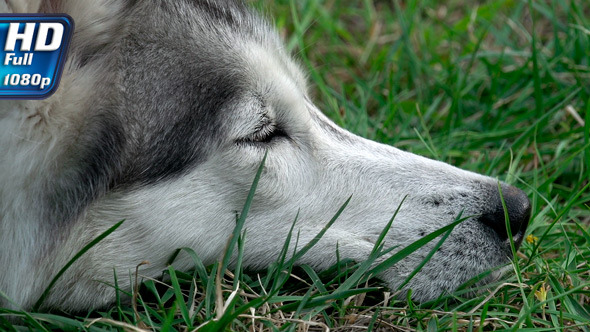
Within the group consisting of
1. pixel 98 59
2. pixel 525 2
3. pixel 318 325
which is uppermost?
pixel 525 2

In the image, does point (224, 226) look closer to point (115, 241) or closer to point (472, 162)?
point (115, 241)

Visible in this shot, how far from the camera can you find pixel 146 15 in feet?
8.18

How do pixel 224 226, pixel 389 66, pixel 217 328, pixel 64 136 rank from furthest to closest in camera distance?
pixel 389 66 → pixel 224 226 → pixel 64 136 → pixel 217 328

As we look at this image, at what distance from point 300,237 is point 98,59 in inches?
37.6

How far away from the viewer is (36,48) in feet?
7.64

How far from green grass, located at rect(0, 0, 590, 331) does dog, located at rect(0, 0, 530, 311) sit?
0.32ft

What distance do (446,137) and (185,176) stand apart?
1958 mm

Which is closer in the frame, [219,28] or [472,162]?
[219,28]

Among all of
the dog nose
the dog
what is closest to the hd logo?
the dog

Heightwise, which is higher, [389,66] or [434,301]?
[389,66]

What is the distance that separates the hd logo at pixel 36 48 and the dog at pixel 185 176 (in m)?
0.04

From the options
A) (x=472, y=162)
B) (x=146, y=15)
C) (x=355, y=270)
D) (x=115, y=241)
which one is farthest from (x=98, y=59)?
(x=472, y=162)

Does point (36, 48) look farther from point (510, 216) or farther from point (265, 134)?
point (510, 216)

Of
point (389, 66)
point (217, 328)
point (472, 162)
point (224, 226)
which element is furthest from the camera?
point (389, 66)
